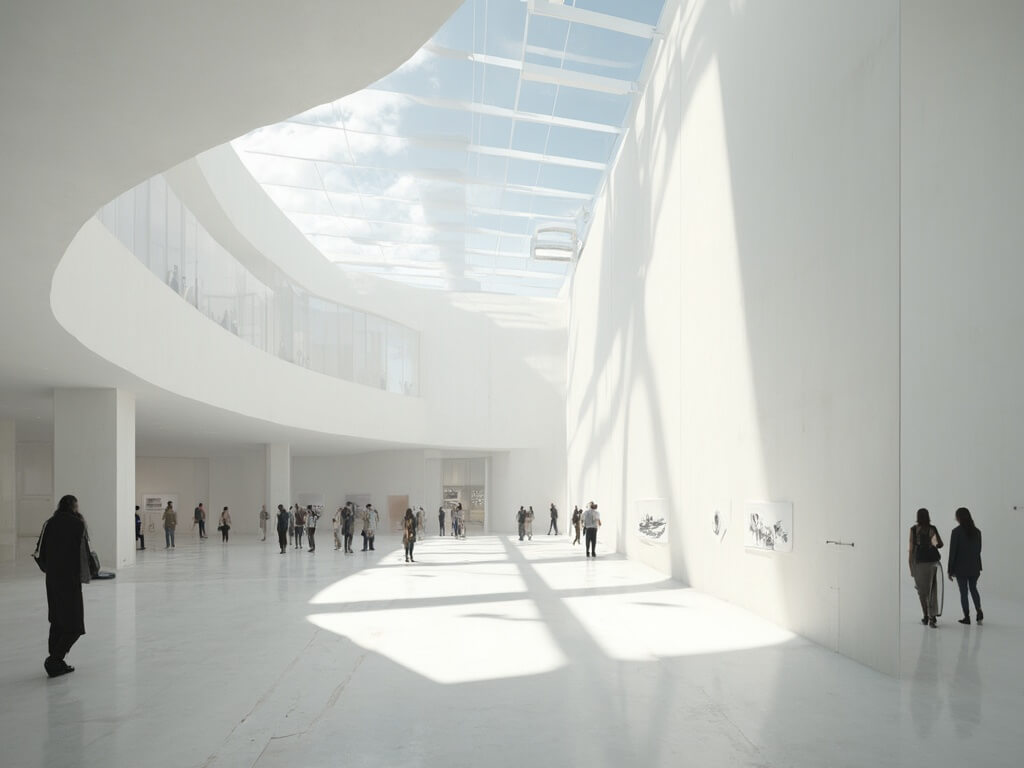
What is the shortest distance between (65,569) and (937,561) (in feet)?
36.8

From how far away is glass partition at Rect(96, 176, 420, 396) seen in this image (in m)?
17.3

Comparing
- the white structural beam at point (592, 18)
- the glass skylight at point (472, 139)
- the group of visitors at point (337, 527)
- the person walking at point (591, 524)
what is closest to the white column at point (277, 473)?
the group of visitors at point (337, 527)

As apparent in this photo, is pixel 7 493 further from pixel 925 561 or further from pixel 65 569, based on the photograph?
pixel 925 561

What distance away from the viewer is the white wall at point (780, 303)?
30.0ft

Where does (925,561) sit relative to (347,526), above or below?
above

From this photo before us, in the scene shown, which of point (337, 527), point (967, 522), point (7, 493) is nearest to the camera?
point (967, 522)

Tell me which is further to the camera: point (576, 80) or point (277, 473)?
point (277, 473)

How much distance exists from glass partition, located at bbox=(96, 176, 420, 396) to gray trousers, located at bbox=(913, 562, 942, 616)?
14.2 metres

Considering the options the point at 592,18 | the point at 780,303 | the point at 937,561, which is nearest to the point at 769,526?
the point at 937,561

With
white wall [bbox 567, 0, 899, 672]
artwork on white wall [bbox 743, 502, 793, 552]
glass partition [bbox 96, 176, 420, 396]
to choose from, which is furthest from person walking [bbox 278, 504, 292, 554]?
artwork on white wall [bbox 743, 502, 793, 552]

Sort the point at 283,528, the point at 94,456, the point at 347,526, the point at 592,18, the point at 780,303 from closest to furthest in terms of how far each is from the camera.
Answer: the point at 780,303 < the point at 592,18 < the point at 94,456 < the point at 347,526 < the point at 283,528

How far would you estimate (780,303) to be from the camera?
11.7 meters

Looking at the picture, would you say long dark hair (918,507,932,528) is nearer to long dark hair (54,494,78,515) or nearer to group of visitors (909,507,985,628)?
group of visitors (909,507,985,628)

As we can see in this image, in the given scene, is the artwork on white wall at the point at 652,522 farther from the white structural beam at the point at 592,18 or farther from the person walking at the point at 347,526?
the white structural beam at the point at 592,18
